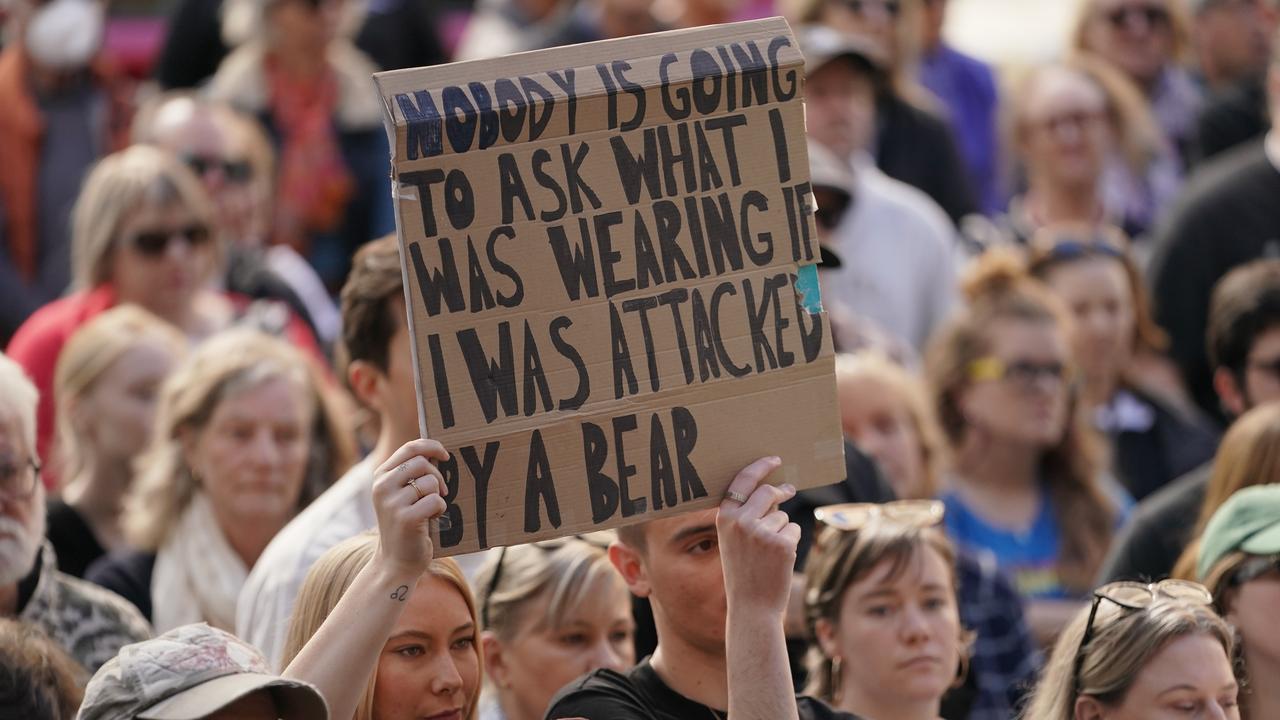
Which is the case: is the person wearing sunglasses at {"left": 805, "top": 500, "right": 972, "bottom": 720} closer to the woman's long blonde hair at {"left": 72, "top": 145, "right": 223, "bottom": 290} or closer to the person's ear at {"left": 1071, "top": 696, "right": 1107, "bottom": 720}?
the person's ear at {"left": 1071, "top": 696, "right": 1107, "bottom": 720}

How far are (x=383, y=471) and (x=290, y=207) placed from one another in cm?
566

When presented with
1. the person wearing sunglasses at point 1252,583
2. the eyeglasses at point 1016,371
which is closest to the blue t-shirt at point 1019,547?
the eyeglasses at point 1016,371

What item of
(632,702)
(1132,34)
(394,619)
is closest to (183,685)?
(394,619)

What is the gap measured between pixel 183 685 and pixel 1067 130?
256 inches

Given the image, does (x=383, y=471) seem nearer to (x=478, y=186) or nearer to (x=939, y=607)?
(x=478, y=186)

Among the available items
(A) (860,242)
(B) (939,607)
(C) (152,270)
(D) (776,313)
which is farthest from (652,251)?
(A) (860,242)

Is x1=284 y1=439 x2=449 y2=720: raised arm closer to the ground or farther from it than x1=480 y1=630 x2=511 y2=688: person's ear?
farther from it

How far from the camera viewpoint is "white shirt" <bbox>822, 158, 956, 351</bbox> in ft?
27.4

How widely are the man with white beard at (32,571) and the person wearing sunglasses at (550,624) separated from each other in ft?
2.79

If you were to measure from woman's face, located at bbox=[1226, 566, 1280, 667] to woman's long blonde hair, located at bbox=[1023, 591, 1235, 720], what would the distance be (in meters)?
0.27

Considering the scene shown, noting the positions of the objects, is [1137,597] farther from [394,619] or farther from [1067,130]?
[1067,130]

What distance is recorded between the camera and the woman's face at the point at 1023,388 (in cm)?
737

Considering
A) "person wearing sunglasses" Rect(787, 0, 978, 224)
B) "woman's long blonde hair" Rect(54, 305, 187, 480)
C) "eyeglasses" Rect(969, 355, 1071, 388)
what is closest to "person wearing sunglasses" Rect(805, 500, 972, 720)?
"eyeglasses" Rect(969, 355, 1071, 388)

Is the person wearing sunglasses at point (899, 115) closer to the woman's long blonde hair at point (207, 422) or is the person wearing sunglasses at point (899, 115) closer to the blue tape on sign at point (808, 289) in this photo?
the woman's long blonde hair at point (207, 422)
